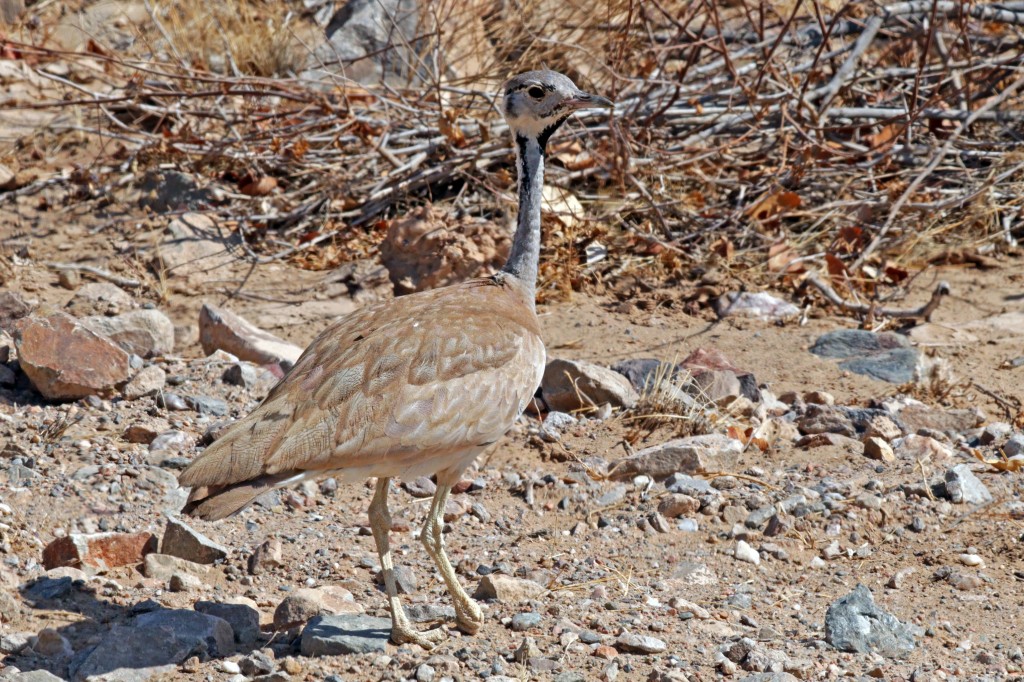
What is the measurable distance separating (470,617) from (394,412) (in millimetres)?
775

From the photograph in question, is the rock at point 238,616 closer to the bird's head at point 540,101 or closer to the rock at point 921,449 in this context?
the bird's head at point 540,101

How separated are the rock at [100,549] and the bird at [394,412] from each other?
0.80 metres

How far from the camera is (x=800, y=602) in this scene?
167 inches

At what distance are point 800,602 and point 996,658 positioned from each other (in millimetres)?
692

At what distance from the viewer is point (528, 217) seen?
15.5 feet

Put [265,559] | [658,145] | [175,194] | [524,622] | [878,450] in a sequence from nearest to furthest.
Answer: [524,622]
[265,559]
[878,450]
[658,145]
[175,194]

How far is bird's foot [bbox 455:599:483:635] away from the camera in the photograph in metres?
3.99

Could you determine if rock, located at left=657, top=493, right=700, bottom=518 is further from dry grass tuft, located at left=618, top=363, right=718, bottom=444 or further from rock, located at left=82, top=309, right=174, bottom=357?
rock, located at left=82, top=309, right=174, bottom=357

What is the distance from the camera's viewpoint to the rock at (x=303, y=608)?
390 cm

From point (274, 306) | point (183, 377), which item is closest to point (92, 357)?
point (183, 377)

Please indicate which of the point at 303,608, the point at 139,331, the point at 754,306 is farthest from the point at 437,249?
the point at 303,608

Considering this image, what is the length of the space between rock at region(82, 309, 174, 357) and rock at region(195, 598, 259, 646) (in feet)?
7.90

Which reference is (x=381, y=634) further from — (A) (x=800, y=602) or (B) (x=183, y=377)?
(B) (x=183, y=377)

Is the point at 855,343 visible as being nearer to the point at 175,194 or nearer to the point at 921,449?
the point at 921,449
